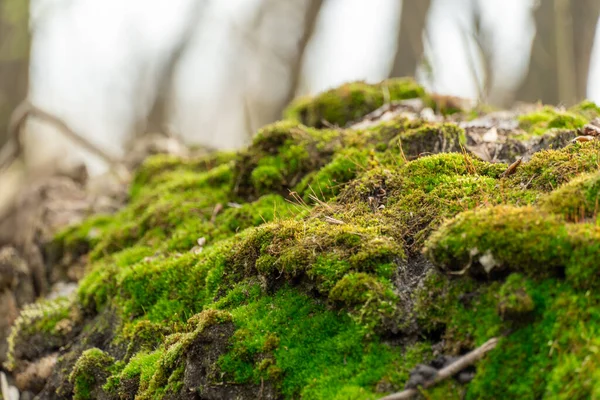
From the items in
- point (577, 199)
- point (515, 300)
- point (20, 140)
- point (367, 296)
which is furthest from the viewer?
point (20, 140)

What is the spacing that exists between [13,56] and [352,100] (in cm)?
1449

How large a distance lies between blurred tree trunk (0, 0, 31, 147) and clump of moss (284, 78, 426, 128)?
13419 mm

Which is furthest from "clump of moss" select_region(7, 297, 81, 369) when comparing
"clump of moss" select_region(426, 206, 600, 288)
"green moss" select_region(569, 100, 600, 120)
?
"green moss" select_region(569, 100, 600, 120)

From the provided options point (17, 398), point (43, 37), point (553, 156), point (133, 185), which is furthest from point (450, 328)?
point (43, 37)

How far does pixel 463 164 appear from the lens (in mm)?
4078

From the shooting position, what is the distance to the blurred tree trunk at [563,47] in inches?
465

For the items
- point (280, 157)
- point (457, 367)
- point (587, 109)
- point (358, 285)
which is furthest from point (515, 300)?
point (587, 109)

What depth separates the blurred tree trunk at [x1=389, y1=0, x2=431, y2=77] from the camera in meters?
13.2

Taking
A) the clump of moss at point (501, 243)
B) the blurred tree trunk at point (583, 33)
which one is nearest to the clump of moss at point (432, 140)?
the clump of moss at point (501, 243)

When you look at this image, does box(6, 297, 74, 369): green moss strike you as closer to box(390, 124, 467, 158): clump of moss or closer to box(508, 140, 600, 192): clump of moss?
box(390, 124, 467, 158): clump of moss

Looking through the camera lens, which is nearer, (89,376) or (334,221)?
(334,221)

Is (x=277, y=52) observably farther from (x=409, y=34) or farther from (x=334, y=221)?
(x=334, y=221)

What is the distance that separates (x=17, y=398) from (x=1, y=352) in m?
1.29

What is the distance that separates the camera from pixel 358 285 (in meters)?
3.12
